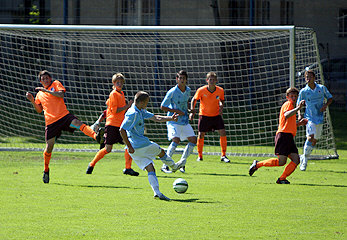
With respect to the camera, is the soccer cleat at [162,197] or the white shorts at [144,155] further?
the white shorts at [144,155]

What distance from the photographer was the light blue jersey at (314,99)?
1160 cm

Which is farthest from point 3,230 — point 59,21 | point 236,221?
point 59,21

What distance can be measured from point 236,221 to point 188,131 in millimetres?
4679

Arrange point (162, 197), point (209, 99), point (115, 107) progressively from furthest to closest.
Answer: point (209, 99)
point (115, 107)
point (162, 197)

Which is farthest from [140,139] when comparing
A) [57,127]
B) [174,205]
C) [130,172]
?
[130,172]

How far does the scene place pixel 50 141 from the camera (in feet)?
32.2

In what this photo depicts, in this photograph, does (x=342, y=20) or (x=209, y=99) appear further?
(x=342, y=20)

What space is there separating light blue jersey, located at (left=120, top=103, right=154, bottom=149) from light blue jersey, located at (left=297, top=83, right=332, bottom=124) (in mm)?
4351

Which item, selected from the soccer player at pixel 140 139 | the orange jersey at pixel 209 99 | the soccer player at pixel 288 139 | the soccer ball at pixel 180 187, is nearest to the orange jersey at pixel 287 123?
the soccer player at pixel 288 139

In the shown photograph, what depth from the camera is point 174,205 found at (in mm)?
7586

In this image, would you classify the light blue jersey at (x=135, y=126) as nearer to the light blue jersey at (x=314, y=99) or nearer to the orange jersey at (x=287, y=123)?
the orange jersey at (x=287, y=123)

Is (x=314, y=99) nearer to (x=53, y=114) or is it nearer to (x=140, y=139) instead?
(x=140, y=139)

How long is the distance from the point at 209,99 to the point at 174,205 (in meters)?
5.37

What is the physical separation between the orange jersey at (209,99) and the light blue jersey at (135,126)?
446 cm
